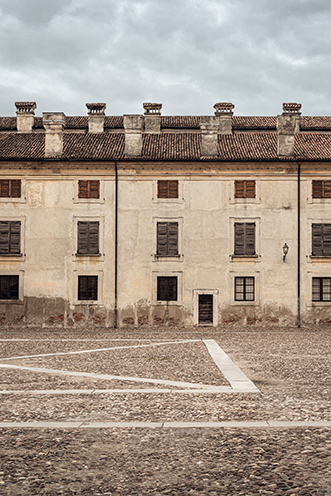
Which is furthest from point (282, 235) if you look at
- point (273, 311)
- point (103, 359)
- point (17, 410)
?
point (17, 410)

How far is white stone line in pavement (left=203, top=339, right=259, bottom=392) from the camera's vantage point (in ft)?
32.9

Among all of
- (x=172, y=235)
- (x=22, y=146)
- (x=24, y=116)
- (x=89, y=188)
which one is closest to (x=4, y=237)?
(x=89, y=188)

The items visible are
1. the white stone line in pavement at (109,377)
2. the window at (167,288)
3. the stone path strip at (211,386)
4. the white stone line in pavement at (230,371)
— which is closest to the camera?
the stone path strip at (211,386)


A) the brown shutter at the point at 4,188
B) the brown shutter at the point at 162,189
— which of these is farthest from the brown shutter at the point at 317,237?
the brown shutter at the point at 4,188

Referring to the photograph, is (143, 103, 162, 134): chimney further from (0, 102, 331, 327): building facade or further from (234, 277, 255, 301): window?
(234, 277, 255, 301): window

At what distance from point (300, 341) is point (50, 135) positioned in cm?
1780

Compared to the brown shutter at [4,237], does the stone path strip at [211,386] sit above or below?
below

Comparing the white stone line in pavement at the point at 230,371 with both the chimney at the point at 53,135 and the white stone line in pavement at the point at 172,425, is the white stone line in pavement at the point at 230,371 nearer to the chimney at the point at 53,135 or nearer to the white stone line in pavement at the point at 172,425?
the white stone line in pavement at the point at 172,425

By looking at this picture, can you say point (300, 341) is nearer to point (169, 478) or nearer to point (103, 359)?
point (103, 359)

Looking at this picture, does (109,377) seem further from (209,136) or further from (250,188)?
(209,136)

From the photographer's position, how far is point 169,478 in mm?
5055

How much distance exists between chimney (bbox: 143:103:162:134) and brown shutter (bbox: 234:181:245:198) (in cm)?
1280

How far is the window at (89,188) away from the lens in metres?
29.2

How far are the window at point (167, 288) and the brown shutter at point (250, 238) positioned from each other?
4.23 m
